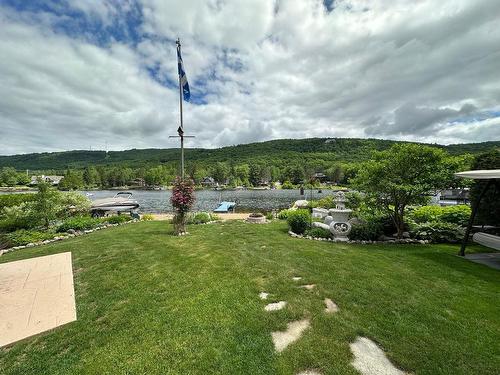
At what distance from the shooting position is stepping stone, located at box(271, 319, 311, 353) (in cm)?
320

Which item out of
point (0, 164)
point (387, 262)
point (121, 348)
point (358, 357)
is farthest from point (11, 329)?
point (0, 164)

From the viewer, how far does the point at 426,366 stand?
9.25 feet

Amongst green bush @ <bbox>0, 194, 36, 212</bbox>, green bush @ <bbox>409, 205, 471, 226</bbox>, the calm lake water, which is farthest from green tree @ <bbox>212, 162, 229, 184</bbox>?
green bush @ <bbox>409, 205, 471, 226</bbox>

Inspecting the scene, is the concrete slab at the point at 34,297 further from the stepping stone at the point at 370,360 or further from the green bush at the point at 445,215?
the green bush at the point at 445,215

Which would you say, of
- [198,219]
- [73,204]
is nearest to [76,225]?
[73,204]

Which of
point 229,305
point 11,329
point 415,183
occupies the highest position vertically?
point 415,183

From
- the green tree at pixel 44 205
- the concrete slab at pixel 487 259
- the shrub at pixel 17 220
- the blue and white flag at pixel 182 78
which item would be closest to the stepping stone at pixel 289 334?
the concrete slab at pixel 487 259

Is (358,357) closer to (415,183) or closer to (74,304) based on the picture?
(74,304)

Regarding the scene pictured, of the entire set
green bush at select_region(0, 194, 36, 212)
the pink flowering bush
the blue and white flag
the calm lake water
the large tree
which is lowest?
the calm lake water

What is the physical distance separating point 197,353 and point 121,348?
1036 mm

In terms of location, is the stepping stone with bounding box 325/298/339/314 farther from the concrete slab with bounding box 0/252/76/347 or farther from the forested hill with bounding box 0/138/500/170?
the forested hill with bounding box 0/138/500/170

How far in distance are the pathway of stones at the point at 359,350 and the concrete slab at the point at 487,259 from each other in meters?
5.43

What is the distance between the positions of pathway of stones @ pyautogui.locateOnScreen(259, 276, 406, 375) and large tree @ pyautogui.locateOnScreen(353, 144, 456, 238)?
6.34 metres

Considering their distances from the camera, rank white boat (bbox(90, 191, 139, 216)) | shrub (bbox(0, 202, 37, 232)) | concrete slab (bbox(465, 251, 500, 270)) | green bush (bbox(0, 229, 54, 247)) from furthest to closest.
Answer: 1. white boat (bbox(90, 191, 139, 216))
2. shrub (bbox(0, 202, 37, 232))
3. green bush (bbox(0, 229, 54, 247))
4. concrete slab (bbox(465, 251, 500, 270))
